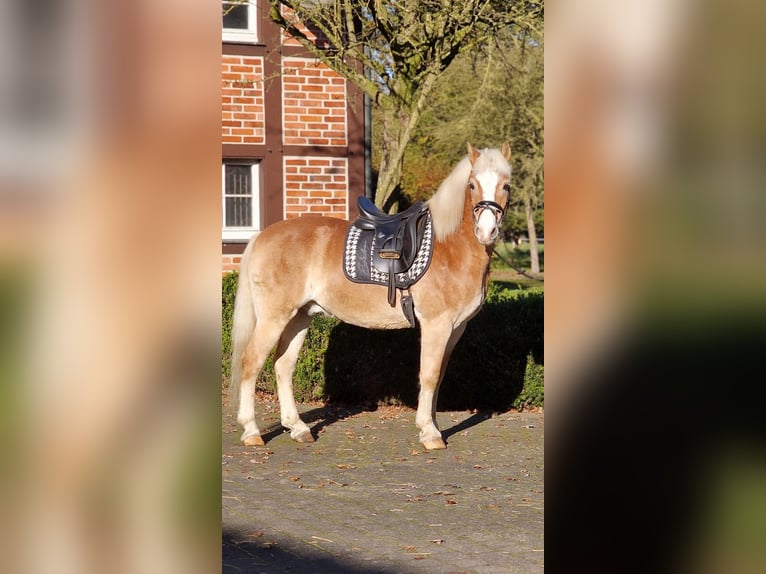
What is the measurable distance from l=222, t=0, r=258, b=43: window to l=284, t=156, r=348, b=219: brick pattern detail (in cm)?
156

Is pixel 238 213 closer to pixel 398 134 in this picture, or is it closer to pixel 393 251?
pixel 398 134

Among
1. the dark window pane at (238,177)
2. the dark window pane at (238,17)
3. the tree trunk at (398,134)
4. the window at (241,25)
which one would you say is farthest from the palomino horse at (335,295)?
the dark window pane at (238,17)

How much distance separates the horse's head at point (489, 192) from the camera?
723 cm

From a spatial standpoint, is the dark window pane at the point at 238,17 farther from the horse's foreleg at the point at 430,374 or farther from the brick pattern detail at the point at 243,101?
the horse's foreleg at the point at 430,374

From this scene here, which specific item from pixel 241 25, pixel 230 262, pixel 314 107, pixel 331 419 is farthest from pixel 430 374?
pixel 241 25

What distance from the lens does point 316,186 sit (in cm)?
1280

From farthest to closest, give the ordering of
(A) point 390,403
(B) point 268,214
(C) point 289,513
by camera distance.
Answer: (B) point 268,214, (A) point 390,403, (C) point 289,513

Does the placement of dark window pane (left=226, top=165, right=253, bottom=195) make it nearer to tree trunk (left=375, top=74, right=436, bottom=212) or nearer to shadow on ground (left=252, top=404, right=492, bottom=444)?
tree trunk (left=375, top=74, right=436, bottom=212)

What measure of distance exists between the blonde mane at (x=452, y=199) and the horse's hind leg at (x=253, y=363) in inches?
60.8
